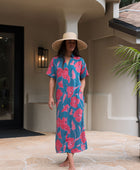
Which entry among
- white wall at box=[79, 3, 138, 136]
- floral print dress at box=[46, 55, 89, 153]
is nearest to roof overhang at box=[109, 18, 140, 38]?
white wall at box=[79, 3, 138, 136]

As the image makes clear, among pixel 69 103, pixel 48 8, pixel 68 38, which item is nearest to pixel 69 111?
pixel 69 103

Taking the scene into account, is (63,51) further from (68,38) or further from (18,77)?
(18,77)

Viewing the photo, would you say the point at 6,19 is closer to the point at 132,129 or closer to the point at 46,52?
the point at 46,52

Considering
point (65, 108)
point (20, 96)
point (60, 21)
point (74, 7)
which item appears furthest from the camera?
point (20, 96)

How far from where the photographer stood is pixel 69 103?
3863 mm

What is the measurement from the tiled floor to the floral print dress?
312mm

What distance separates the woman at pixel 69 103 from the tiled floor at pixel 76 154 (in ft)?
0.99

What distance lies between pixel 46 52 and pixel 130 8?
2.46 metres

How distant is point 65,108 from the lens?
3855 mm

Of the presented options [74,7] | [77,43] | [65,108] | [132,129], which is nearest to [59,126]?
[65,108]

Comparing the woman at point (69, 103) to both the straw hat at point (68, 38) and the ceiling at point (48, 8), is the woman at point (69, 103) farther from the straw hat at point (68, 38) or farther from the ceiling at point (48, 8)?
the ceiling at point (48, 8)

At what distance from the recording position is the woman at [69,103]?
382 cm

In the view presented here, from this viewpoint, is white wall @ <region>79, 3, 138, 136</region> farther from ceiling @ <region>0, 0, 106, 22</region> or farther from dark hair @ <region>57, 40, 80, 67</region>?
dark hair @ <region>57, 40, 80, 67</region>

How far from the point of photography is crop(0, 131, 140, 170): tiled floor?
397 centimetres
